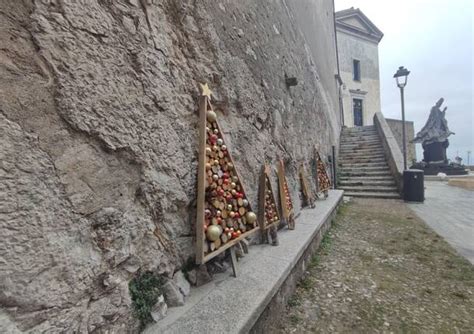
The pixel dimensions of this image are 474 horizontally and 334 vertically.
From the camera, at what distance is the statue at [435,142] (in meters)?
11.0

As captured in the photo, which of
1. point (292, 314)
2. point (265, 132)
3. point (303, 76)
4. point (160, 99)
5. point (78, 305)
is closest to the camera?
point (78, 305)

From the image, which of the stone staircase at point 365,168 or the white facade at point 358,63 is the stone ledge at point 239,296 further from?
the white facade at point 358,63

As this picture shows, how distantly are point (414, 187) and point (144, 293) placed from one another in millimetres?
6143

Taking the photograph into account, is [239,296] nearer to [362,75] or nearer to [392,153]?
[392,153]

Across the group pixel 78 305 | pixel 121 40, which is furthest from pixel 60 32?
pixel 78 305

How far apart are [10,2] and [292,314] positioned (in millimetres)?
→ 1984

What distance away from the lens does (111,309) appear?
874 millimetres

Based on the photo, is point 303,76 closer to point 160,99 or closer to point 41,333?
point 160,99

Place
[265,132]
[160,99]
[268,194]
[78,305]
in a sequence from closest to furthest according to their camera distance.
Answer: [78,305], [160,99], [268,194], [265,132]

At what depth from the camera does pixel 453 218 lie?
12.7 feet

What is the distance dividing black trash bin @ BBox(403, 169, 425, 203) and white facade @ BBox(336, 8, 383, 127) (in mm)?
11007

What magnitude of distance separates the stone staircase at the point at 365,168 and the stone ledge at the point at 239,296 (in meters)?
5.08

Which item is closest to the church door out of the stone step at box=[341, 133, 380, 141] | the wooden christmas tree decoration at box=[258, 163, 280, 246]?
the stone step at box=[341, 133, 380, 141]

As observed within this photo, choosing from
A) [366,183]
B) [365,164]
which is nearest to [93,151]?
[366,183]
